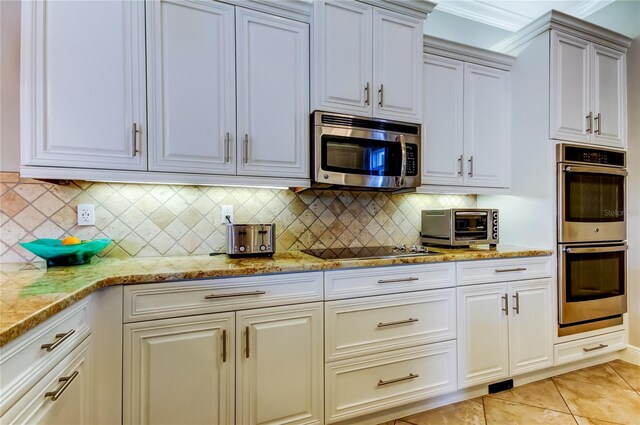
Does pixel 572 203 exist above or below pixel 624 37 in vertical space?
below

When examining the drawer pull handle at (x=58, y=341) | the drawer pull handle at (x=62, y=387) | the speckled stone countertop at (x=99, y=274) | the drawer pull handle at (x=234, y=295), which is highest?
the speckled stone countertop at (x=99, y=274)

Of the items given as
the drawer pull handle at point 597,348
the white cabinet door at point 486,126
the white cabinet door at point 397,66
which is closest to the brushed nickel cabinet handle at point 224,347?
the white cabinet door at point 397,66

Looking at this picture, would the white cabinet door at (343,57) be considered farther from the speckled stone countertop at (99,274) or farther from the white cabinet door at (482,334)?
the white cabinet door at (482,334)

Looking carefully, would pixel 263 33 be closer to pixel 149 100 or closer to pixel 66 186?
pixel 149 100

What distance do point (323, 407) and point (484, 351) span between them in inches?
42.3

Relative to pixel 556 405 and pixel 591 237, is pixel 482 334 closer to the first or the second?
pixel 556 405

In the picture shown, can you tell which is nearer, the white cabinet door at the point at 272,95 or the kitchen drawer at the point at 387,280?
the kitchen drawer at the point at 387,280

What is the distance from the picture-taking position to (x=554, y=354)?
219 cm

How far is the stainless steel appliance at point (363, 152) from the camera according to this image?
1.84 metres

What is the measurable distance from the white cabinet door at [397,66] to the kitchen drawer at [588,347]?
1.89 meters

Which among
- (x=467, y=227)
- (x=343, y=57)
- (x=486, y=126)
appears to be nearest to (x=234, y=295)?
(x=343, y=57)

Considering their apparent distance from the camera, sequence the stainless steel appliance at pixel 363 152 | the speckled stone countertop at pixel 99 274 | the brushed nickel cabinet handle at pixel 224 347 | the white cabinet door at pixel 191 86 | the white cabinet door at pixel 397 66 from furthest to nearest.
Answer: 1. the white cabinet door at pixel 397 66
2. the stainless steel appliance at pixel 363 152
3. the white cabinet door at pixel 191 86
4. the brushed nickel cabinet handle at pixel 224 347
5. the speckled stone countertop at pixel 99 274

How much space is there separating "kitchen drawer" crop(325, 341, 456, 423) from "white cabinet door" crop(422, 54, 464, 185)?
112 centimetres

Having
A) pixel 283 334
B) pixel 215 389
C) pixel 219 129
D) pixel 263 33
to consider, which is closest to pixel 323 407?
pixel 283 334
